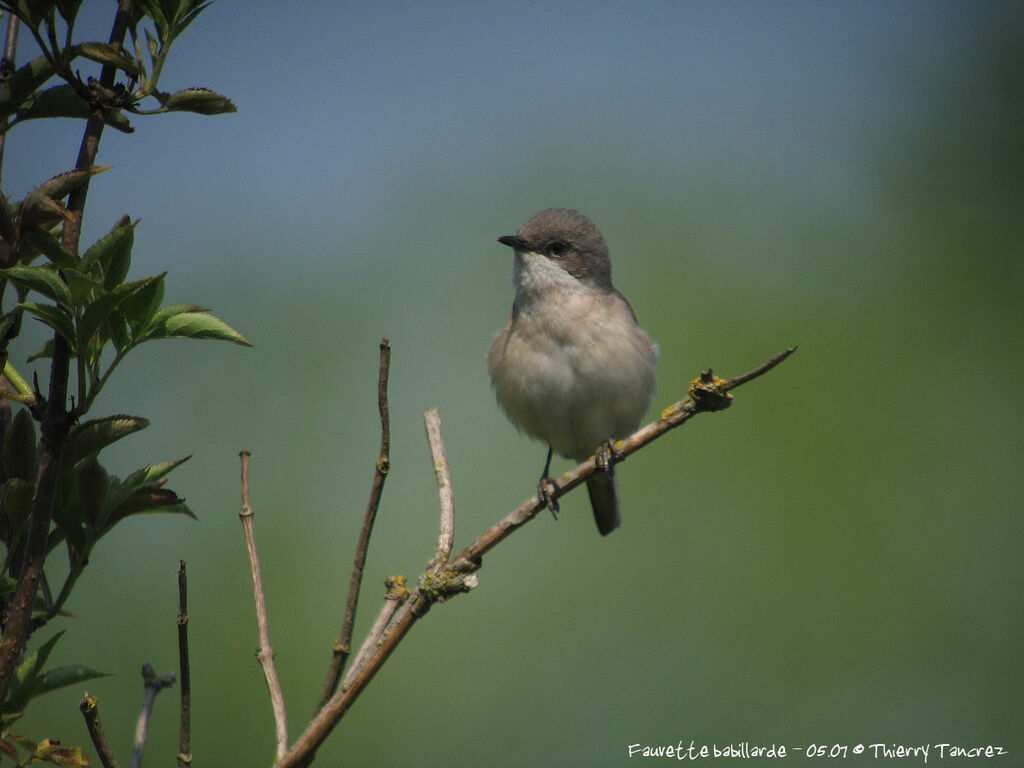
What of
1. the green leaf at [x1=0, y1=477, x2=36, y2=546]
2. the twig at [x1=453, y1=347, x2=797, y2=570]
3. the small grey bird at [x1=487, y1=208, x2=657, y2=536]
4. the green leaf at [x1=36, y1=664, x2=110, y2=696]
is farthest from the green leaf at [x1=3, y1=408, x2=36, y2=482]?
the small grey bird at [x1=487, y1=208, x2=657, y2=536]

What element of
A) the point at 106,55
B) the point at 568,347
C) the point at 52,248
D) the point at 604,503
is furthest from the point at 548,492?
the point at 604,503

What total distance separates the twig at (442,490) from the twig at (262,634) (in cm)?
44

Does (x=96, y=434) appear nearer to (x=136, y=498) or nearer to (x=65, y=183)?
(x=136, y=498)

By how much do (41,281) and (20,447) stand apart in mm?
349

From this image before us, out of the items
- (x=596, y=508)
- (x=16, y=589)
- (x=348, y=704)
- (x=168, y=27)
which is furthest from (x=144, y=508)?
(x=596, y=508)

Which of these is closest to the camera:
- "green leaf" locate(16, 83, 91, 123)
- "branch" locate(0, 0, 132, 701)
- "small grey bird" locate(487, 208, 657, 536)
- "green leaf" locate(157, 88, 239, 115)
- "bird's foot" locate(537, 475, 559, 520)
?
"branch" locate(0, 0, 132, 701)

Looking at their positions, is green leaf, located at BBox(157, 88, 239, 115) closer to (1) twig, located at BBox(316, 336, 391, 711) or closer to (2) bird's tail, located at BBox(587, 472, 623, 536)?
(1) twig, located at BBox(316, 336, 391, 711)

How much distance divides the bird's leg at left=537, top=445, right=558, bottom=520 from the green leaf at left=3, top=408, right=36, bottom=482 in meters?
1.27

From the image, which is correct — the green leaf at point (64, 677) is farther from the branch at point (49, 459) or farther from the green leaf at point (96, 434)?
the green leaf at point (96, 434)

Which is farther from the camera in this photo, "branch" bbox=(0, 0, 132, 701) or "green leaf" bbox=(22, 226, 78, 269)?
"green leaf" bbox=(22, 226, 78, 269)

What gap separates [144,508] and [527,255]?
4.32 m

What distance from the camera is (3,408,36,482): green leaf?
68.6 inches

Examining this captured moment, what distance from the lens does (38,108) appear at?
6.12ft

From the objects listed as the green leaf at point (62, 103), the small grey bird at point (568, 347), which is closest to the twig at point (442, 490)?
the green leaf at point (62, 103)
